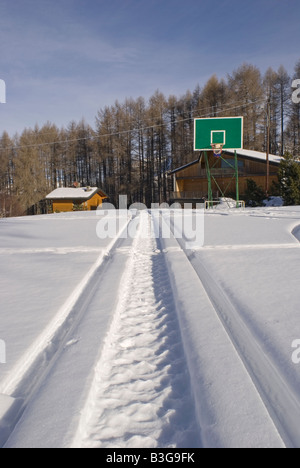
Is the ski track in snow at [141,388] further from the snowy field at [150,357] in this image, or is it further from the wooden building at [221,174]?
the wooden building at [221,174]

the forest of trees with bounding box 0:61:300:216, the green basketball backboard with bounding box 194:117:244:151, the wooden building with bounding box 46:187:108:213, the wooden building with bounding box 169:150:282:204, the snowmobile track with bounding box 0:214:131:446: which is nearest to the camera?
the snowmobile track with bounding box 0:214:131:446

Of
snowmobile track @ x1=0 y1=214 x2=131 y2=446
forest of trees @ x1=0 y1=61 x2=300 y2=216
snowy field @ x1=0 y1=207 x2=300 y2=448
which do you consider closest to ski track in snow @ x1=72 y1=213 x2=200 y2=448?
snowy field @ x1=0 y1=207 x2=300 y2=448

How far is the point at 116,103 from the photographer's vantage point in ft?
148

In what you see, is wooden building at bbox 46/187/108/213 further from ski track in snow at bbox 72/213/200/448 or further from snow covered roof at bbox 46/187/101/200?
ski track in snow at bbox 72/213/200/448

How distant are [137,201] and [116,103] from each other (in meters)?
15.8

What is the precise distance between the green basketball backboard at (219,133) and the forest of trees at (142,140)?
20.2 metres

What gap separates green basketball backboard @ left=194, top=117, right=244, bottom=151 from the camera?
1906 centimetres

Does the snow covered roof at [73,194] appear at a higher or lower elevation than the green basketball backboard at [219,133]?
lower

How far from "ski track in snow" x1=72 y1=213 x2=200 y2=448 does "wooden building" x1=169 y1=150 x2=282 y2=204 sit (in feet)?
78.5

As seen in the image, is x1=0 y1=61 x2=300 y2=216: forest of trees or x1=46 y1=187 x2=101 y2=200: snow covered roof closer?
x1=46 y1=187 x2=101 y2=200: snow covered roof

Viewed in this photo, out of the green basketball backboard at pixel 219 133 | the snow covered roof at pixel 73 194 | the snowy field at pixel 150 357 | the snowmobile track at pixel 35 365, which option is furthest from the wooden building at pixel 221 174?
the snowmobile track at pixel 35 365

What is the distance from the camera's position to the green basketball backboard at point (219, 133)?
19.1 meters
